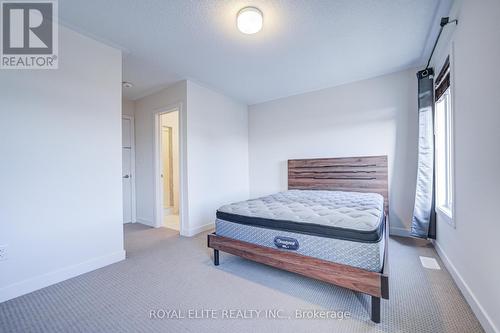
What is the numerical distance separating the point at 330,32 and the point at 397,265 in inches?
101

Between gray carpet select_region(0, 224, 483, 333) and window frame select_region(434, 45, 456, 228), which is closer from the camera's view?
gray carpet select_region(0, 224, 483, 333)

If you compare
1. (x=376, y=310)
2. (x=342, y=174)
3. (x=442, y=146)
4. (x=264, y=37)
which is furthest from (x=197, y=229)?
(x=442, y=146)

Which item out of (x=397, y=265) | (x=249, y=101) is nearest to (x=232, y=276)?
(x=397, y=265)

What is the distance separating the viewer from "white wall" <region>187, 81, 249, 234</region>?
136 inches

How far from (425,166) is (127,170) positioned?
486 cm

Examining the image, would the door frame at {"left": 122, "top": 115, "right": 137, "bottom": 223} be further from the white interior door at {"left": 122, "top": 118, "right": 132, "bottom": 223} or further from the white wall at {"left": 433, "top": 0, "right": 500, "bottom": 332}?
the white wall at {"left": 433, "top": 0, "right": 500, "bottom": 332}

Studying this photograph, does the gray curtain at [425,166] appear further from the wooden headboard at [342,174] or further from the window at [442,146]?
the wooden headboard at [342,174]

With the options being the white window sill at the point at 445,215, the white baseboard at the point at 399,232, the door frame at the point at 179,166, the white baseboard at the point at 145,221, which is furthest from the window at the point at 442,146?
the white baseboard at the point at 145,221

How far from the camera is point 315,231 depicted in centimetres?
172

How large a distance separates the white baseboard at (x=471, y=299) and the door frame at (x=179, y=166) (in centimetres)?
319

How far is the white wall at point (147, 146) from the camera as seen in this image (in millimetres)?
3760

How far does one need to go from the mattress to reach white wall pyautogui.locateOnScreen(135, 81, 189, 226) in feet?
7.40

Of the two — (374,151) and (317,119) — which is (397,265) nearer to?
(374,151)

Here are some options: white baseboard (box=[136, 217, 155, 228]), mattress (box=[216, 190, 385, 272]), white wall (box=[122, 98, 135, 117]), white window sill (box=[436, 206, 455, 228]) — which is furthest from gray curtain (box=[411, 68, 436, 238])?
white wall (box=[122, 98, 135, 117])
